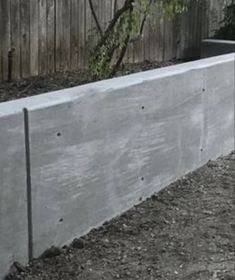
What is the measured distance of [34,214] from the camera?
4.58m

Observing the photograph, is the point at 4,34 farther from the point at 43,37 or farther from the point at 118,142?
the point at 118,142

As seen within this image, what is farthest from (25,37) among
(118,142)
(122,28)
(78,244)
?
(78,244)

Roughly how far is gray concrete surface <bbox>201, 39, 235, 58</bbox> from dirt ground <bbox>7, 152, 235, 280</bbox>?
4.28m

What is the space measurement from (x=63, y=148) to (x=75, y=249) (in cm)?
73

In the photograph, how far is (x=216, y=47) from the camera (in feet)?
34.8

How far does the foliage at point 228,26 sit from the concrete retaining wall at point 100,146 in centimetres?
406

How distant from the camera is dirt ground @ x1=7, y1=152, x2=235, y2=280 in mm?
4711

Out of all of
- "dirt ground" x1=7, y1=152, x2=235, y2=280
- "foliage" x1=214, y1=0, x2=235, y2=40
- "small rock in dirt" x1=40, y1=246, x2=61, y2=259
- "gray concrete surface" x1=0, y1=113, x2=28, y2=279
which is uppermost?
"foliage" x1=214, y1=0, x2=235, y2=40

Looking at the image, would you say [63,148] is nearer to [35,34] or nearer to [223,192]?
[223,192]

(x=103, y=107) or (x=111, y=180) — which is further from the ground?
(x=103, y=107)

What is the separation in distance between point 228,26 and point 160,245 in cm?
684

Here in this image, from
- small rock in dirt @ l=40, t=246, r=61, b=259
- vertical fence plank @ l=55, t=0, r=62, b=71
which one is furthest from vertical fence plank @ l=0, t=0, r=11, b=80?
small rock in dirt @ l=40, t=246, r=61, b=259

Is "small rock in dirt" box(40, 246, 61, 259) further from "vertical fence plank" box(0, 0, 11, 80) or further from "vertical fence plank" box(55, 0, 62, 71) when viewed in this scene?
"vertical fence plank" box(55, 0, 62, 71)

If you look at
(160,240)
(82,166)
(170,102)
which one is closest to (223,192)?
(170,102)
